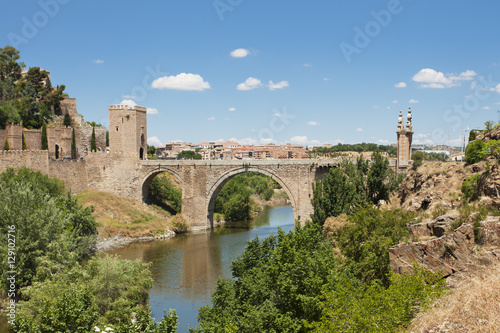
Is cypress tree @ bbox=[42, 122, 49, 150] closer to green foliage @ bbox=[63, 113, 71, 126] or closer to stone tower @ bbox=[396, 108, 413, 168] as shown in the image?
green foliage @ bbox=[63, 113, 71, 126]

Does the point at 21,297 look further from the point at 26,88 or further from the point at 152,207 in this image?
the point at 26,88

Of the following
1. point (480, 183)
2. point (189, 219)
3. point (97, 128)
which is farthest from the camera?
point (97, 128)

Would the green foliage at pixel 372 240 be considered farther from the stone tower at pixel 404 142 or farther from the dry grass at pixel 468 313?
the stone tower at pixel 404 142

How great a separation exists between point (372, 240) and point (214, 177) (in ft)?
74.8

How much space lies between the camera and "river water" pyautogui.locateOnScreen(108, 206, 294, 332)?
68.9ft

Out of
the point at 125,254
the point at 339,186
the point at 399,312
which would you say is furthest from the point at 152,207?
the point at 399,312

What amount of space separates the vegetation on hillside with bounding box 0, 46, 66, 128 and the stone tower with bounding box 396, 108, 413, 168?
117ft

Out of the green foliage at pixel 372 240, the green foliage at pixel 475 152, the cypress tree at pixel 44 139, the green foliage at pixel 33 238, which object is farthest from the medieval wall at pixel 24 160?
the green foliage at pixel 475 152

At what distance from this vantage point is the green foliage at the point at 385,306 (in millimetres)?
9766

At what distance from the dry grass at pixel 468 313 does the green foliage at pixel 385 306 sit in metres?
0.65

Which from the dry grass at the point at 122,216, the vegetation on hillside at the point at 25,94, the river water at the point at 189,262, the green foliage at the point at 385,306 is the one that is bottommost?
the river water at the point at 189,262

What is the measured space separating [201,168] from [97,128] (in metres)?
16.8

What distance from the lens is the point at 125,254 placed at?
3020 cm

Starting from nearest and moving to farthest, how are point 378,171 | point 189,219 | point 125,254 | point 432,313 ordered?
point 432,313
point 378,171
point 125,254
point 189,219
